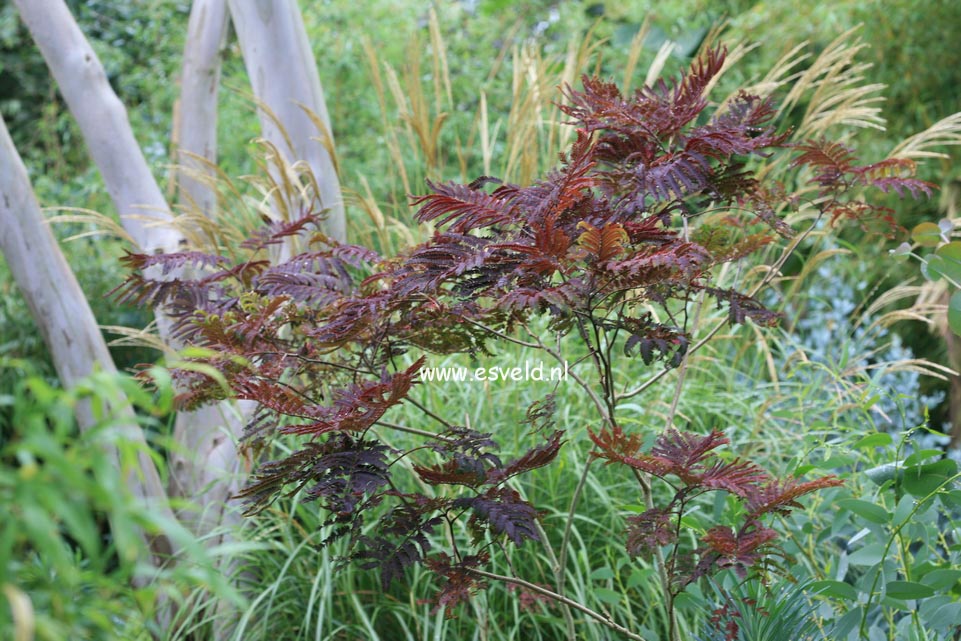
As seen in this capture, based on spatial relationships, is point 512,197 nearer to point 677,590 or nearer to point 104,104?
point 677,590

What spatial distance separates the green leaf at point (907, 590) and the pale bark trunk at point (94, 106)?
2062mm

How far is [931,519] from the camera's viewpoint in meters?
1.68

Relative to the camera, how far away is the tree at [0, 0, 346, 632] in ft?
8.06

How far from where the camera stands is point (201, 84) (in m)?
3.08

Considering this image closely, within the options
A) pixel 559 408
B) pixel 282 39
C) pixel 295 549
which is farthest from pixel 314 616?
pixel 282 39

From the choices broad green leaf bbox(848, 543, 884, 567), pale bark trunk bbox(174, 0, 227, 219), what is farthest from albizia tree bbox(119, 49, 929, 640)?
pale bark trunk bbox(174, 0, 227, 219)

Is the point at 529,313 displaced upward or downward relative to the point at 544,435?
upward

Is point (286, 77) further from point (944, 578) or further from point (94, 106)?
point (944, 578)

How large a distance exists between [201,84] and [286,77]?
736 mm

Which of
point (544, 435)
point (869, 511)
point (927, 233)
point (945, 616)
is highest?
point (927, 233)

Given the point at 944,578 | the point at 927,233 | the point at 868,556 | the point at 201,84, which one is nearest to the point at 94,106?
the point at 201,84

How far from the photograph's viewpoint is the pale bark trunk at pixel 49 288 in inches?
96.3

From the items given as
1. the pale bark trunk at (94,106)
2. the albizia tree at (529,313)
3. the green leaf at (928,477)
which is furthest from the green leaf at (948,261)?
the pale bark trunk at (94,106)

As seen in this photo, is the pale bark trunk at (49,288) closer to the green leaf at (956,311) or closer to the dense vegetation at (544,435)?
the dense vegetation at (544,435)
